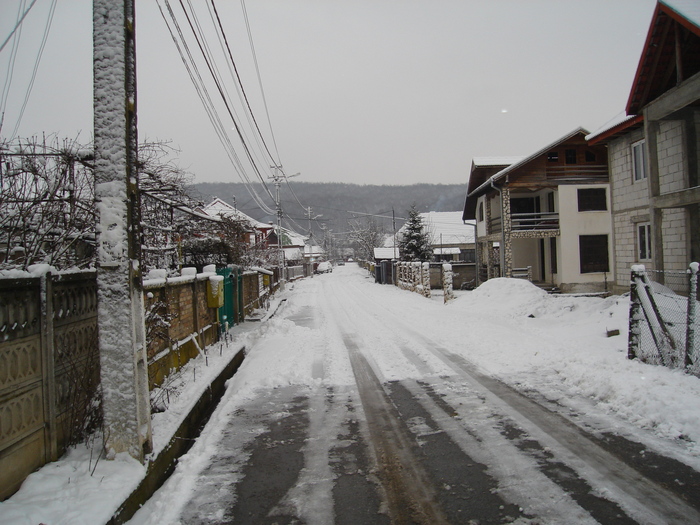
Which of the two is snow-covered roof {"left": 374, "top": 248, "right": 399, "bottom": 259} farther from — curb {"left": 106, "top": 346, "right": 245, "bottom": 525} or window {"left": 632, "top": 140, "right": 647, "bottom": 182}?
curb {"left": 106, "top": 346, "right": 245, "bottom": 525}

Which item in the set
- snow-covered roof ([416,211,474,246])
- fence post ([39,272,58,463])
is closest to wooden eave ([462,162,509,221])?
snow-covered roof ([416,211,474,246])

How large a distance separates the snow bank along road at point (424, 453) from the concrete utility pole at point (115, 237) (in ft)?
2.46

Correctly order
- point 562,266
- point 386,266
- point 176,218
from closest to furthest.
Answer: point 176,218 → point 562,266 → point 386,266

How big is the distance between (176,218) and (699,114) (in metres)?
14.3

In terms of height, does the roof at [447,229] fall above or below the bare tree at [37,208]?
above

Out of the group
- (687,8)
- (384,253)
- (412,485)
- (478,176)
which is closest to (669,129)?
(687,8)

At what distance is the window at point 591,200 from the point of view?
23.4 meters

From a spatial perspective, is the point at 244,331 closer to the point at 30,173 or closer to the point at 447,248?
the point at 30,173

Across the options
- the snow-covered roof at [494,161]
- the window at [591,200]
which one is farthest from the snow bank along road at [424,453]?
the snow-covered roof at [494,161]

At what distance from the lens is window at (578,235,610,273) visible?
22688 millimetres

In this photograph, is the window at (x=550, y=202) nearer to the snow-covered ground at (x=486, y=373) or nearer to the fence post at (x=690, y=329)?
the snow-covered ground at (x=486, y=373)

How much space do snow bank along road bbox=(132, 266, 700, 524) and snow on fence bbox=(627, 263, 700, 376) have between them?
17.4 inches

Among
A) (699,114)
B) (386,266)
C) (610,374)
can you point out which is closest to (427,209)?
(386,266)

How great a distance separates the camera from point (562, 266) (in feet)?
74.4
